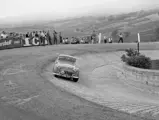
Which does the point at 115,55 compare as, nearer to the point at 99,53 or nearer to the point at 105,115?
the point at 99,53

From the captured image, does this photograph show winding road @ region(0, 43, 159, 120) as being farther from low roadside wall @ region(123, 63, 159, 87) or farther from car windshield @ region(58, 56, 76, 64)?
car windshield @ region(58, 56, 76, 64)

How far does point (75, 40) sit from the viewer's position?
113 ft

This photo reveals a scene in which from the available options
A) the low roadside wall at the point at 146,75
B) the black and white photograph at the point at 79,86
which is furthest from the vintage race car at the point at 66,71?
the low roadside wall at the point at 146,75

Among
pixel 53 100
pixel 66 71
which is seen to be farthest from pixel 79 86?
pixel 53 100

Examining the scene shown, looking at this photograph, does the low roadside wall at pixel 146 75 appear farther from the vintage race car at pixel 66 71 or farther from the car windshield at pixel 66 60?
the car windshield at pixel 66 60

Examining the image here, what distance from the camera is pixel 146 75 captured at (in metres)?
14.1

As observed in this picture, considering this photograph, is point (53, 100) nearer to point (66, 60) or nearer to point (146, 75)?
point (66, 60)

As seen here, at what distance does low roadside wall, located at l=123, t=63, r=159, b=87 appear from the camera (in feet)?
45.2

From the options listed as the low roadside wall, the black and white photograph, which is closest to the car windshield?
the black and white photograph

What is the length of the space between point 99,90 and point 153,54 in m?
13.8

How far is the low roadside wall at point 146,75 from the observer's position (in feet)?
45.2

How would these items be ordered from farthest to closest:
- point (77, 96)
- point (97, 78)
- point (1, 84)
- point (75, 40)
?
point (75, 40), point (97, 78), point (1, 84), point (77, 96)

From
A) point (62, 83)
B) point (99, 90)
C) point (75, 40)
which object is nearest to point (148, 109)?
point (99, 90)

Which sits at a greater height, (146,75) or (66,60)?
(66,60)
